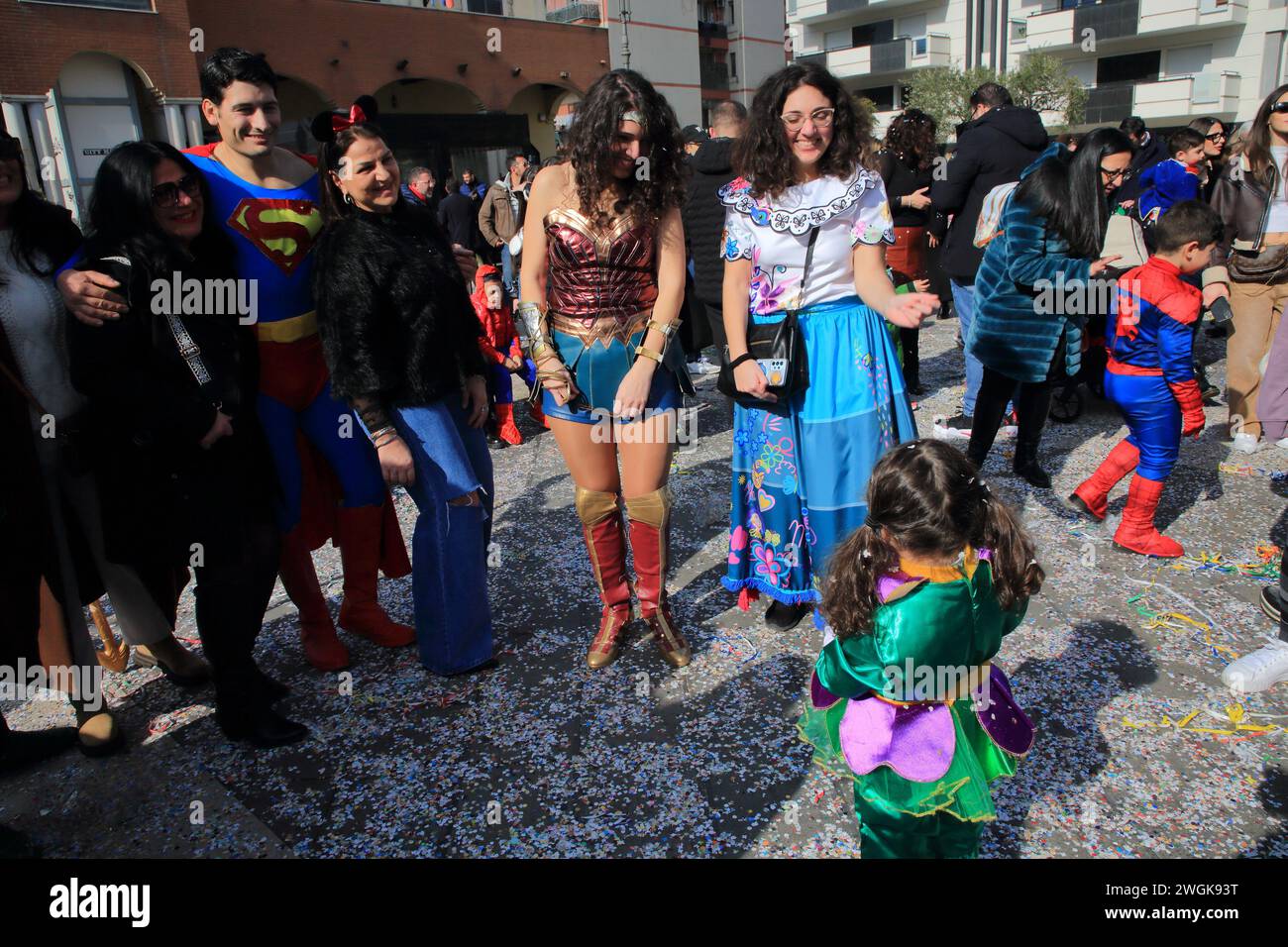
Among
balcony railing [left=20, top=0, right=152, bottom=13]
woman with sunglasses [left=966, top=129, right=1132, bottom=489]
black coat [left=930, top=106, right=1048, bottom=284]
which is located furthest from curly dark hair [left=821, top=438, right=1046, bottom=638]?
balcony railing [left=20, top=0, right=152, bottom=13]

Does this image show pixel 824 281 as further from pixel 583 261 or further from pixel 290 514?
pixel 290 514

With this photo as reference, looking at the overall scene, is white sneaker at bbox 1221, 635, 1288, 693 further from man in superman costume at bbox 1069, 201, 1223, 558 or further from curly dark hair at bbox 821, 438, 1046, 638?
curly dark hair at bbox 821, 438, 1046, 638

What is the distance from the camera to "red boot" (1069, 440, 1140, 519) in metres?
3.71

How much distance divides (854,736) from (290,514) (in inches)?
76.9

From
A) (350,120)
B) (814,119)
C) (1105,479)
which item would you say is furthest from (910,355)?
(350,120)

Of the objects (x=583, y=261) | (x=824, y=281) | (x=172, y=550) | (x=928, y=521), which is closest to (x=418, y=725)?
(x=172, y=550)

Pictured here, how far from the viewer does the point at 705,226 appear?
210 inches

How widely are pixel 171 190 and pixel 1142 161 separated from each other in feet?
23.8

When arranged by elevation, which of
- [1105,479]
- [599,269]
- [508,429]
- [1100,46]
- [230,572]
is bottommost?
[1105,479]

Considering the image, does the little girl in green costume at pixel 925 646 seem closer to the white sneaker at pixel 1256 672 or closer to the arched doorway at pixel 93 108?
the white sneaker at pixel 1256 672

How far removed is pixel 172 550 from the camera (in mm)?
2479

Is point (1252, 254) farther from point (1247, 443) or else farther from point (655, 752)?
point (655, 752)

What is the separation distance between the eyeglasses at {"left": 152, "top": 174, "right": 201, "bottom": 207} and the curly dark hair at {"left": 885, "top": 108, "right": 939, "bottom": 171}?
17.0 ft

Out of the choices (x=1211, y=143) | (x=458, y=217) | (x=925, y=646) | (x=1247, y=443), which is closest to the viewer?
(x=925, y=646)
